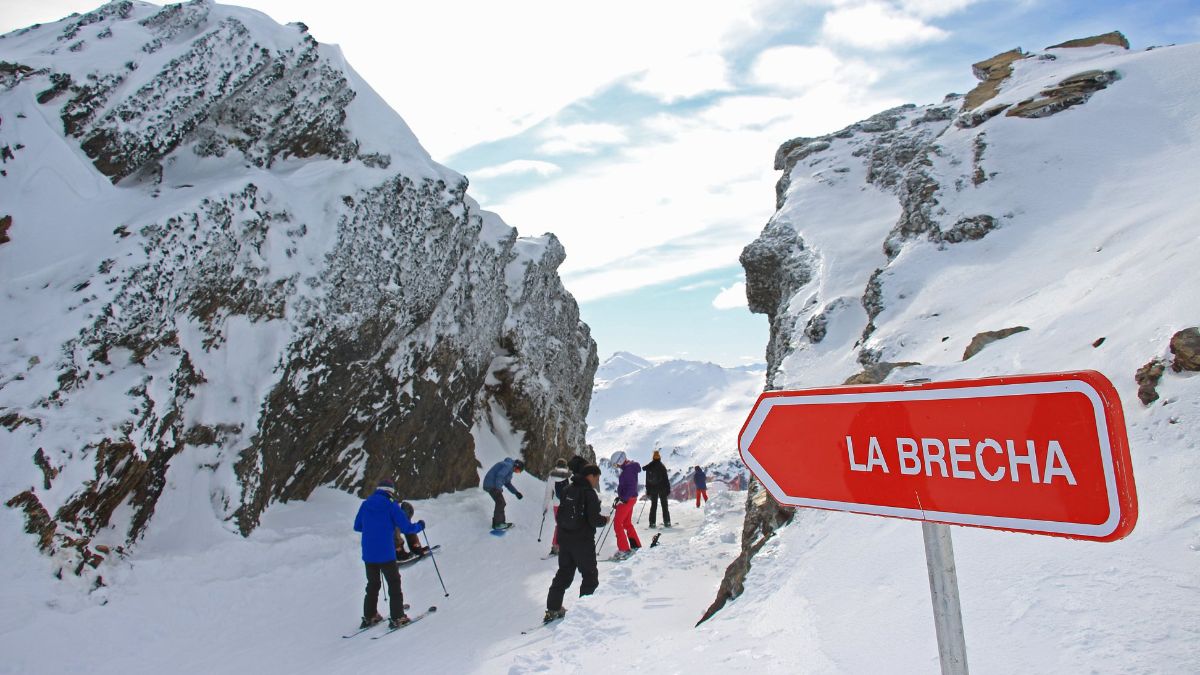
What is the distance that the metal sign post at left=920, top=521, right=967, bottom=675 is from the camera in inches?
83.1

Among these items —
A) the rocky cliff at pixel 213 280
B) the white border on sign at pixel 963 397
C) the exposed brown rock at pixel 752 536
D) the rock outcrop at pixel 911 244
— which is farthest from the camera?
the rock outcrop at pixel 911 244

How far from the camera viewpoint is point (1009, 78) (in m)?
25.7

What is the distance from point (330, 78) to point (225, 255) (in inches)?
245

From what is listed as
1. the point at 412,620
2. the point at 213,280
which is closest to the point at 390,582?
the point at 412,620

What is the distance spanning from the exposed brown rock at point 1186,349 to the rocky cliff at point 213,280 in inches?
486

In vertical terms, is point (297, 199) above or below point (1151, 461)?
above

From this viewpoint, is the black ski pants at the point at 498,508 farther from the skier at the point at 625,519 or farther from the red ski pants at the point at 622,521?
the red ski pants at the point at 622,521

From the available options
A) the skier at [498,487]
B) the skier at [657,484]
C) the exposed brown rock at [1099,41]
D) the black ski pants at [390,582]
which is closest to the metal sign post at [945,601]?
the black ski pants at [390,582]

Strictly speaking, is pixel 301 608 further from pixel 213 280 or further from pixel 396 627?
pixel 213 280

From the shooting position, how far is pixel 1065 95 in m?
20.1

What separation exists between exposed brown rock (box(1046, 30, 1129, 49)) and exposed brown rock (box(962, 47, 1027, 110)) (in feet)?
5.01

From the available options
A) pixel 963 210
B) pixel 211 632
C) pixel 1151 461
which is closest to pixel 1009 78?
pixel 963 210

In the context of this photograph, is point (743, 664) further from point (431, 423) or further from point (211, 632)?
point (431, 423)

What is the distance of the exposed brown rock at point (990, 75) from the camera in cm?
2467
